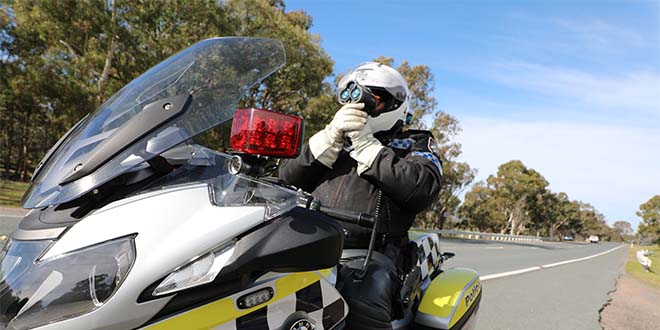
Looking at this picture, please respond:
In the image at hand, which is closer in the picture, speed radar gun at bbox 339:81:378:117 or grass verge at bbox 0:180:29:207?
speed radar gun at bbox 339:81:378:117

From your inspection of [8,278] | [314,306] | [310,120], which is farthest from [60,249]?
[310,120]

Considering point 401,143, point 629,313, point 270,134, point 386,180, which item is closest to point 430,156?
point 401,143

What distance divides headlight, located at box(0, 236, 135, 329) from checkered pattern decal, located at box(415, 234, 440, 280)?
5.81 ft

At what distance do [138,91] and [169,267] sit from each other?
0.70 m

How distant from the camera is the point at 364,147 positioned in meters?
1.98

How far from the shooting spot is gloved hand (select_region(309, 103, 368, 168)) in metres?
1.92

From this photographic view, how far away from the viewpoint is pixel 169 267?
1128 mm

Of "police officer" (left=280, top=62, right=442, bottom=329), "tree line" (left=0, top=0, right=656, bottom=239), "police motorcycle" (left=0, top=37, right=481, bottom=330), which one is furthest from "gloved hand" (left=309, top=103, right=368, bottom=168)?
"tree line" (left=0, top=0, right=656, bottom=239)

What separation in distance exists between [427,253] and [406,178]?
3.27ft

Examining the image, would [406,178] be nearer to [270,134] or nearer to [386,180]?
[386,180]

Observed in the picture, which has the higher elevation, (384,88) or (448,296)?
(384,88)

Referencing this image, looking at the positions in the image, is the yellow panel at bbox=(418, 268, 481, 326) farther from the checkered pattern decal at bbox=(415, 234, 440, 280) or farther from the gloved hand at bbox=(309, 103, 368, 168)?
the gloved hand at bbox=(309, 103, 368, 168)

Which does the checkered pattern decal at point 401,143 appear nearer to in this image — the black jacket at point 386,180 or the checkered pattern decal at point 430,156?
the black jacket at point 386,180

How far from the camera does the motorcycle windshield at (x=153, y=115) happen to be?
1.25 m
